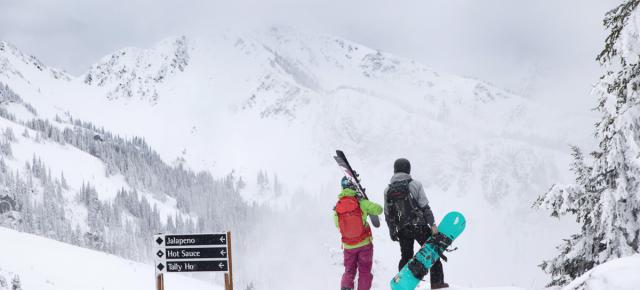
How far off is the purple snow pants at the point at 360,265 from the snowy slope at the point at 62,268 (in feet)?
45.1

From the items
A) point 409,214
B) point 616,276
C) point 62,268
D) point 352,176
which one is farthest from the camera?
point 62,268

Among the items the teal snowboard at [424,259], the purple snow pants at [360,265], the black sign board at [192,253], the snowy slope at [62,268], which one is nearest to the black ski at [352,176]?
the purple snow pants at [360,265]

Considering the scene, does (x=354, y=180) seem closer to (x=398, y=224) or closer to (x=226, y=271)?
(x=398, y=224)

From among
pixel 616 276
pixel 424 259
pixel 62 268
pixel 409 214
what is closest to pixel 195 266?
pixel 409 214

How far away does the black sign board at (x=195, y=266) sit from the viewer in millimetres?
9062

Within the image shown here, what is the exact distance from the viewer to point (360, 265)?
8891 mm

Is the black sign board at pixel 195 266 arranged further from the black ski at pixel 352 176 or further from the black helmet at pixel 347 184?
the black ski at pixel 352 176

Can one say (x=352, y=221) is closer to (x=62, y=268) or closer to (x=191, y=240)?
(x=191, y=240)

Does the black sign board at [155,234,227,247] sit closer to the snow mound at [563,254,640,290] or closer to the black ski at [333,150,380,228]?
the black ski at [333,150,380,228]

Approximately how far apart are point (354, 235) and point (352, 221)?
9.1 inches

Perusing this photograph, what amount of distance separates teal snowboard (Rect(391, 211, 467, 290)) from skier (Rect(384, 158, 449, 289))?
11.8 inches

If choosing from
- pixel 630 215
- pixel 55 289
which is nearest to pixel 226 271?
pixel 630 215

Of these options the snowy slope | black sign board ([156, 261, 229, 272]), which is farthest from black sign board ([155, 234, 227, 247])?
the snowy slope

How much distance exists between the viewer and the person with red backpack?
8750 millimetres
